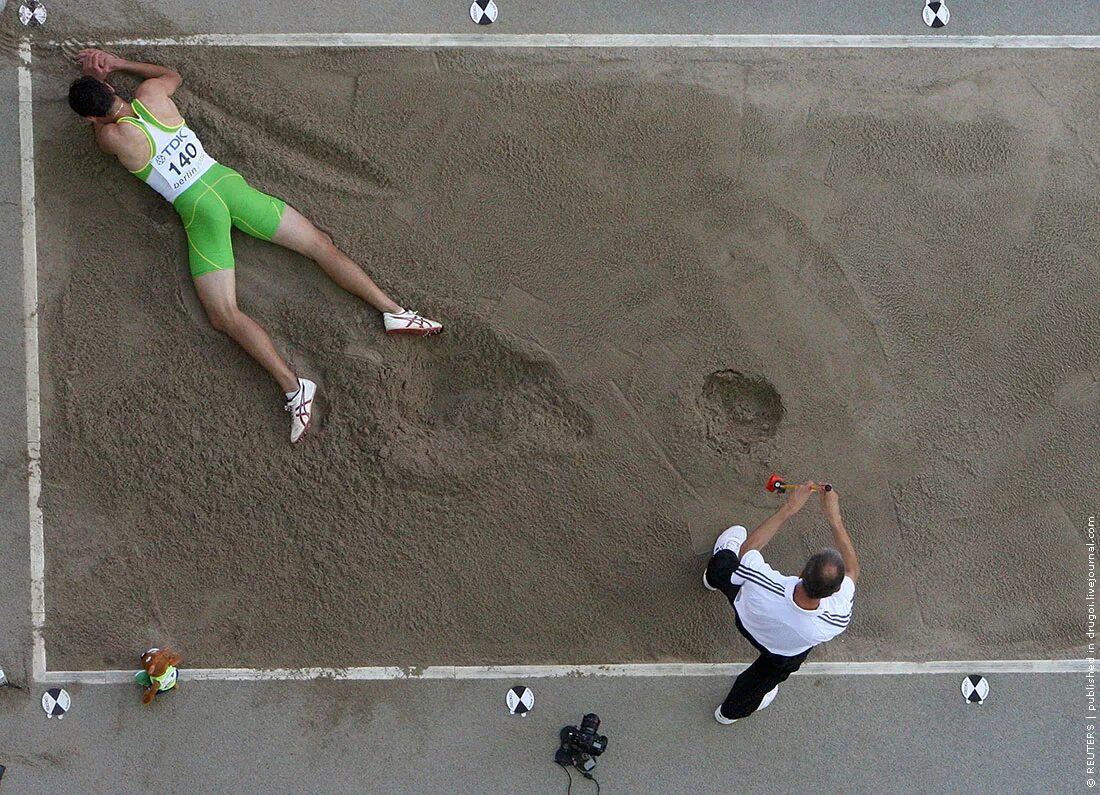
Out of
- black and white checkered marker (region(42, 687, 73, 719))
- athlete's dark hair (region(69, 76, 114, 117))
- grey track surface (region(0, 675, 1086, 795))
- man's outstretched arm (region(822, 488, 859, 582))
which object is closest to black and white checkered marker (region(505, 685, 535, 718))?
grey track surface (region(0, 675, 1086, 795))

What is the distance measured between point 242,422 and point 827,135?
4248mm

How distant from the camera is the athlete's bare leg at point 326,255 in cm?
513

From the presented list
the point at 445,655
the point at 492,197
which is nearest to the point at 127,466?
the point at 445,655

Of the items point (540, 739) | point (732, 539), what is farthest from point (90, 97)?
point (540, 739)

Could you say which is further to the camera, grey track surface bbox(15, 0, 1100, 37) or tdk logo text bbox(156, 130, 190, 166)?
grey track surface bbox(15, 0, 1100, 37)

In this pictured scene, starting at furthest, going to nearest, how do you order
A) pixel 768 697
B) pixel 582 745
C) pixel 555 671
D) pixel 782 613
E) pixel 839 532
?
pixel 555 671 < pixel 768 697 < pixel 582 745 < pixel 839 532 < pixel 782 613

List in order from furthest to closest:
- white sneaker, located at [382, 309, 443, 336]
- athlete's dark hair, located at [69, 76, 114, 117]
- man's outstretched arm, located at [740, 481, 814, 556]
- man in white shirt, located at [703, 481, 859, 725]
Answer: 1. white sneaker, located at [382, 309, 443, 336]
2. man's outstretched arm, located at [740, 481, 814, 556]
3. athlete's dark hair, located at [69, 76, 114, 117]
4. man in white shirt, located at [703, 481, 859, 725]

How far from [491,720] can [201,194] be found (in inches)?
149

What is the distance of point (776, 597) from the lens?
15.2 ft

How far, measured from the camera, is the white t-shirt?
4555 millimetres

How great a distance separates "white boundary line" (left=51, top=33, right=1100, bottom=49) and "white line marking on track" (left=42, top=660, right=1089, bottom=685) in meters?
4.06

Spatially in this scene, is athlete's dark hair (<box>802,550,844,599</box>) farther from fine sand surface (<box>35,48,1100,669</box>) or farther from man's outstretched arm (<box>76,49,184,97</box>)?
man's outstretched arm (<box>76,49,184,97</box>)

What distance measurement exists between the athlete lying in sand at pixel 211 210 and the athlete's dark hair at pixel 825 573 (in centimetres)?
267

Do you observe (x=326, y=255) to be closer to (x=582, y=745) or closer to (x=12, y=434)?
(x=12, y=434)
